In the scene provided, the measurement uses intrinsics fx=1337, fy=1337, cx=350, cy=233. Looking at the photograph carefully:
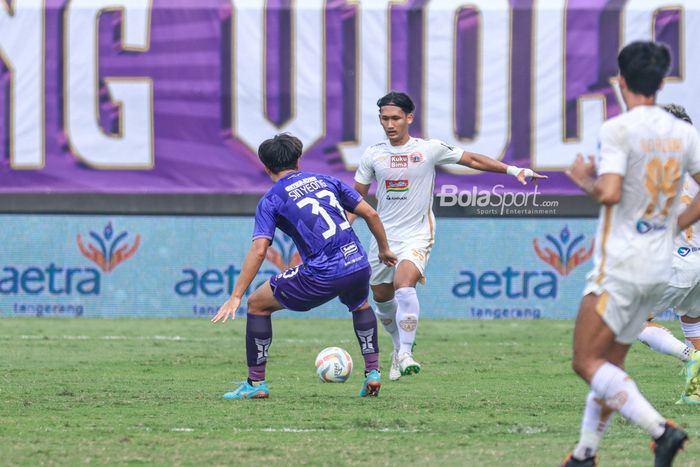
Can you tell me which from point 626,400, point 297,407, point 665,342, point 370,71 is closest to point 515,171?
point 665,342

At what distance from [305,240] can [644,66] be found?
4020 millimetres

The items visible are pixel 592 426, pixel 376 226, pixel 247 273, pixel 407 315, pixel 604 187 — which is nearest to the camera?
pixel 604 187

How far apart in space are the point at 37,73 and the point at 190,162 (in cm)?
284

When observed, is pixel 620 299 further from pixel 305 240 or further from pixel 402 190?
pixel 402 190

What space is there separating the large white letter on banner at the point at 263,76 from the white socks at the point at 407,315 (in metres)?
9.97

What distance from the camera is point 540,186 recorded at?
20.9 m

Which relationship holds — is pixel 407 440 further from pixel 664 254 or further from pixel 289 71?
pixel 289 71

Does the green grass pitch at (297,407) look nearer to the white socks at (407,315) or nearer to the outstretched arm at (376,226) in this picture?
the white socks at (407,315)

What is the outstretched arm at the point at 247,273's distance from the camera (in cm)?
865

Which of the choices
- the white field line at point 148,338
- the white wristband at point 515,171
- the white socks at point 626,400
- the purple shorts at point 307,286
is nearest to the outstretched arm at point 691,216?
the white socks at point 626,400

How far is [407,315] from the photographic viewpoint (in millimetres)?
11391

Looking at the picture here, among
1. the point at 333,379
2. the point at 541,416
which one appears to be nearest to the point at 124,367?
the point at 333,379

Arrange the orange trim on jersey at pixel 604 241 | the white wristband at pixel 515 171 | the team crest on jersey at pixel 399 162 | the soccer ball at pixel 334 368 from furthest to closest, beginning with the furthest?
the team crest on jersey at pixel 399 162
the white wristband at pixel 515 171
the soccer ball at pixel 334 368
the orange trim on jersey at pixel 604 241

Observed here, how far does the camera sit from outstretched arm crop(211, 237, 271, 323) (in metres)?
8.65
